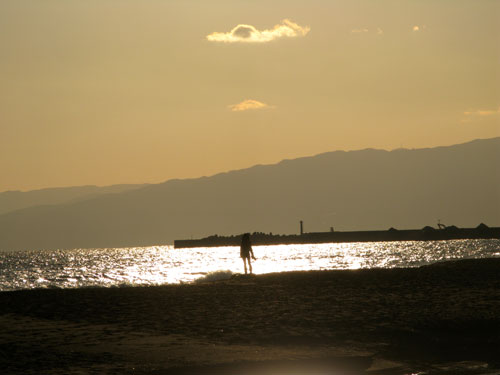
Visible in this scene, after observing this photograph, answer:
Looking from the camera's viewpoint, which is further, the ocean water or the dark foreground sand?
the ocean water

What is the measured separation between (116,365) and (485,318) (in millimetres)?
9091

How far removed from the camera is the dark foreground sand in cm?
1309

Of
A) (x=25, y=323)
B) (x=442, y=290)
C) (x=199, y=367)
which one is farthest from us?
(x=442, y=290)

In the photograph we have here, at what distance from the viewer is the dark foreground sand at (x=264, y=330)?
516 inches

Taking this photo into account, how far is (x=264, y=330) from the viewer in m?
16.5

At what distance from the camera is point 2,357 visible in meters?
13.8

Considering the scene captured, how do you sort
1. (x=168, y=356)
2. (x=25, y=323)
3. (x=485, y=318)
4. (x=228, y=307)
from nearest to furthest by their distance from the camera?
(x=168, y=356), (x=485, y=318), (x=25, y=323), (x=228, y=307)

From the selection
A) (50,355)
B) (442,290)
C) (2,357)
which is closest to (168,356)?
(50,355)

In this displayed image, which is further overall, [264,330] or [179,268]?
[179,268]

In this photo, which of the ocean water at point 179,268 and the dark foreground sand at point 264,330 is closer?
the dark foreground sand at point 264,330

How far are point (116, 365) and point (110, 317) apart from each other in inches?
253

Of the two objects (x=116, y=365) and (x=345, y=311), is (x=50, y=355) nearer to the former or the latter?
(x=116, y=365)

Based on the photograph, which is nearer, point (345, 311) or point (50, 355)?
point (50, 355)

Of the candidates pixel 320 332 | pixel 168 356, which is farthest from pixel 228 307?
pixel 168 356
